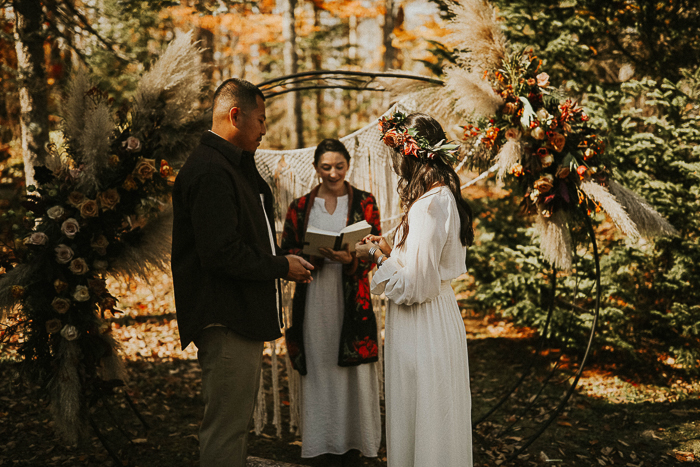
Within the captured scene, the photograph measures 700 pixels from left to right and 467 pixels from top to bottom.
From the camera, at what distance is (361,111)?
48.2ft

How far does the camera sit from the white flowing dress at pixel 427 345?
219 centimetres

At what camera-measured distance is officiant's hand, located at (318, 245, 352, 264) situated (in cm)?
304

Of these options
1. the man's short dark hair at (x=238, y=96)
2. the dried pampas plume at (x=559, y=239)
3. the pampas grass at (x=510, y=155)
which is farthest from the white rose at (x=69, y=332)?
the dried pampas plume at (x=559, y=239)

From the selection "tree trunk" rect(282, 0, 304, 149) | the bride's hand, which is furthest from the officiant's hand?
"tree trunk" rect(282, 0, 304, 149)

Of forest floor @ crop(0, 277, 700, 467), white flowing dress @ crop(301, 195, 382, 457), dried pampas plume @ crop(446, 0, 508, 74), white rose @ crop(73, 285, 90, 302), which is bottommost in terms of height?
forest floor @ crop(0, 277, 700, 467)

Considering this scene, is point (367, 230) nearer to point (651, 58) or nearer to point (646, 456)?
point (646, 456)

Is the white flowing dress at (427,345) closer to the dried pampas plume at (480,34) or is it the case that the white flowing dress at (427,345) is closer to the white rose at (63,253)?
the dried pampas plume at (480,34)

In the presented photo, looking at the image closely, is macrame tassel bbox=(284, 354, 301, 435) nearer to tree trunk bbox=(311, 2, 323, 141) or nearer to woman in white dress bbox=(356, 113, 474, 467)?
woman in white dress bbox=(356, 113, 474, 467)

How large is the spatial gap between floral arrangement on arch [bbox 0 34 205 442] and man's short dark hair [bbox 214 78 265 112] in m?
0.89

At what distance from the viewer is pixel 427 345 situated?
227 cm

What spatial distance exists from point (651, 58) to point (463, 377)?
12.7ft

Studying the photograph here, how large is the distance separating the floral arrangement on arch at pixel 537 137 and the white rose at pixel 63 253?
2465 millimetres

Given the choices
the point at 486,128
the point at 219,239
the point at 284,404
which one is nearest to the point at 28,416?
the point at 284,404

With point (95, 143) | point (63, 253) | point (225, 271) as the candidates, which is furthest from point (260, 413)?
point (95, 143)
